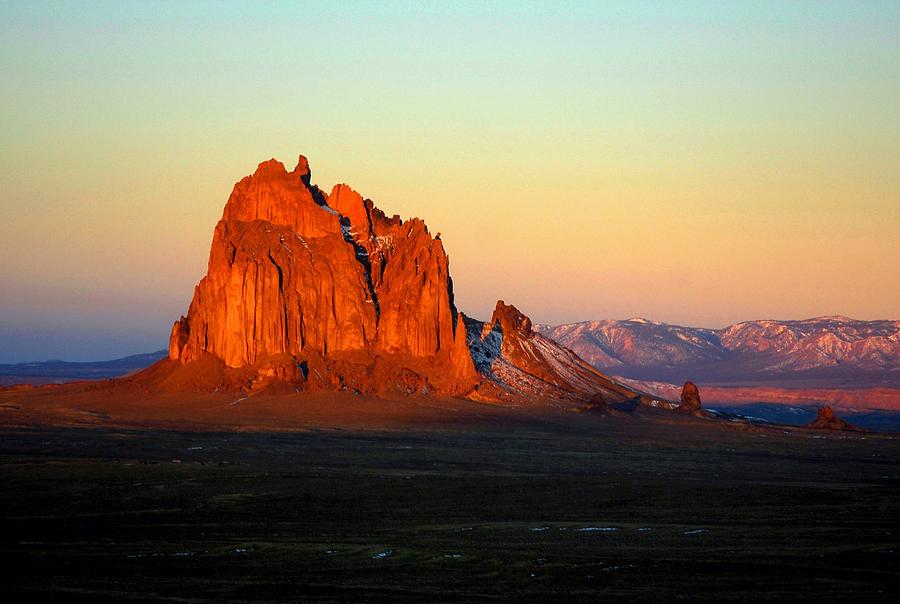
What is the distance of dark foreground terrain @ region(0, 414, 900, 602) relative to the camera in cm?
4538

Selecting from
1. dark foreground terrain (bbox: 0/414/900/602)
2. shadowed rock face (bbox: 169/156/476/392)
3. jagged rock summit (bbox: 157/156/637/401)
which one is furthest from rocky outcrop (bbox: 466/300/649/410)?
dark foreground terrain (bbox: 0/414/900/602)

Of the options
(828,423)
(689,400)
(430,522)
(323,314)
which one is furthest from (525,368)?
(430,522)

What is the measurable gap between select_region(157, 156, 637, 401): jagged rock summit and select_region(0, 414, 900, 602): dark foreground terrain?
4720 cm

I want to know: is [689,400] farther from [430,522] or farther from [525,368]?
[430,522]

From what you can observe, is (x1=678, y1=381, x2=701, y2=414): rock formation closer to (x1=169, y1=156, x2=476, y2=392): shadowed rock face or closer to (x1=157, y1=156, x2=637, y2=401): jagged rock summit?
(x1=157, y1=156, x2=637, y2=401): jagged rock summit

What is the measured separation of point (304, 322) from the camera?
571 feet

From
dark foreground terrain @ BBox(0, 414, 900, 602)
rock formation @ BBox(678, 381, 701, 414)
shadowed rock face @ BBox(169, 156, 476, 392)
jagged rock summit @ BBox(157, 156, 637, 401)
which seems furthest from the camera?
rock formation @ BBox(678, 381, 701, 414)

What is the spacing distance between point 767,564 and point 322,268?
423ft

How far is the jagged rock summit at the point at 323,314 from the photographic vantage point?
17012 cm

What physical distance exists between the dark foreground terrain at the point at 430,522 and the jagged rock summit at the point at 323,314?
47.2 meters

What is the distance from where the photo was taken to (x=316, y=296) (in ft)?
572

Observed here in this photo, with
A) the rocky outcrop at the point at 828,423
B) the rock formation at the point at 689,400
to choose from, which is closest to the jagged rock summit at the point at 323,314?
the rock formation at the point at 689,400

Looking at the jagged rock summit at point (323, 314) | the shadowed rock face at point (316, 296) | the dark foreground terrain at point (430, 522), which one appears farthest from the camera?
the shadowed rock face at point (316, 296)

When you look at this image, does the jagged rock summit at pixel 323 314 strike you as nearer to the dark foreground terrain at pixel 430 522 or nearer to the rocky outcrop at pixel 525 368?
the rocky outcrop at pixel 525 368
